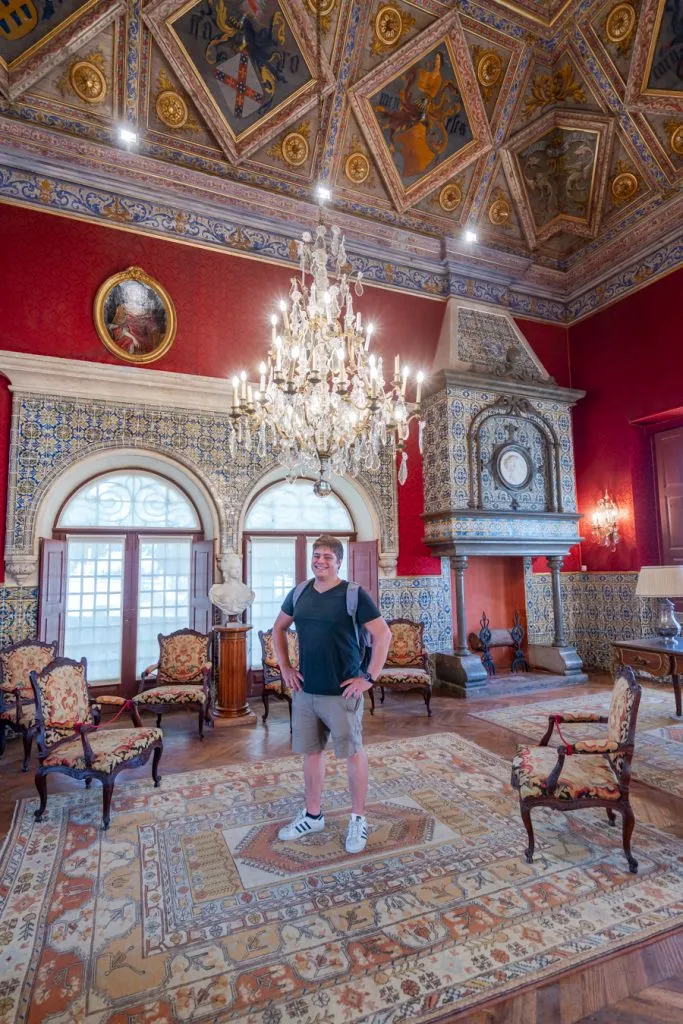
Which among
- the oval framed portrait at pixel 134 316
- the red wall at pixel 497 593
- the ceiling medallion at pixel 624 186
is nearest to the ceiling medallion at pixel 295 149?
the oval framed portrait at pixel 134 316

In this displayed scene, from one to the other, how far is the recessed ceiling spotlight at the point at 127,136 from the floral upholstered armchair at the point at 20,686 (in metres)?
5.97

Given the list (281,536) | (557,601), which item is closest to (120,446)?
(281,536)

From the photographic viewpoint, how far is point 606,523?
27.5 feet

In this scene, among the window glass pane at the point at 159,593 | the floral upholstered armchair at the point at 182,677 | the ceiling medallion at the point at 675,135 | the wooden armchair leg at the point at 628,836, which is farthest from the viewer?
the ceiling medallion at the point at 675,135

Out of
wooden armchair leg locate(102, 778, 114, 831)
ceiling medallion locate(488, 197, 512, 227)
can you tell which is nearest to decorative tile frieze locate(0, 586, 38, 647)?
wooden armchair leg locate(102, 778, 114, 831)

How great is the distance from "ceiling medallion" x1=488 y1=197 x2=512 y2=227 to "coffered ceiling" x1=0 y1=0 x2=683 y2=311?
0.10ft

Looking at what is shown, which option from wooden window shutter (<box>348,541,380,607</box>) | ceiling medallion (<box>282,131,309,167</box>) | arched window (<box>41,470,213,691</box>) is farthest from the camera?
wooden window shutter (<box>348,541,380,607</box>)

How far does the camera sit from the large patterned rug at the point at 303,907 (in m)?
2.05

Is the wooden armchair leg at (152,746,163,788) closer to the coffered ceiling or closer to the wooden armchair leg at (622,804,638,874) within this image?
the wooden armchair leg at (622,804,638,874)

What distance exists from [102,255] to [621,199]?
7.54 m

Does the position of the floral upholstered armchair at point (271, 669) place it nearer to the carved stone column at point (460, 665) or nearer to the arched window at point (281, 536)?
the arched window at point (281, 536)

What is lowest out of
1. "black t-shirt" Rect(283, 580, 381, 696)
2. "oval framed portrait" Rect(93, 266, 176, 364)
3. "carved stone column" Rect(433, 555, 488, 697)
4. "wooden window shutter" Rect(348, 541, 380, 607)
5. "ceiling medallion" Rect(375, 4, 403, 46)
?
"carved stone column" Rect(433, 555, 488, 697)

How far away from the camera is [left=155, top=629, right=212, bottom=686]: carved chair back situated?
583cm

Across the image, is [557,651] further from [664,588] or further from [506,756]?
[506,756]
